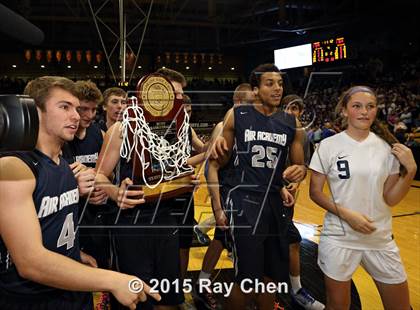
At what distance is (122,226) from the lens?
1.44 meters

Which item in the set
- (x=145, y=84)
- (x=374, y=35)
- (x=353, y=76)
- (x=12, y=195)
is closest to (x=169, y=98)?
(x=145, y=84)

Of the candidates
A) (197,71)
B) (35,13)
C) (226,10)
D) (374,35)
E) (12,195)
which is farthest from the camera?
(374,35)

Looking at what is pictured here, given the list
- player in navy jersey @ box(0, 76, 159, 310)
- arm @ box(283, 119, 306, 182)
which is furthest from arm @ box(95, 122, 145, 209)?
arm @ box(283, 119, 306, 182)

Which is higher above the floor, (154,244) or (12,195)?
(12,195)

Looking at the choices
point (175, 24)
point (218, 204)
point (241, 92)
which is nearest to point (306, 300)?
point (218, 204)

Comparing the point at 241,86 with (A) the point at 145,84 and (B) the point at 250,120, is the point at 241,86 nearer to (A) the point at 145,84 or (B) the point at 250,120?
(B) the point at 250,120

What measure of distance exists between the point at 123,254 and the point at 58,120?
2.25 feet

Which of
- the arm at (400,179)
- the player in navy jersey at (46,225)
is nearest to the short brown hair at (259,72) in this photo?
the arm at (400,179)

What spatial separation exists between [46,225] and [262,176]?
891 mm

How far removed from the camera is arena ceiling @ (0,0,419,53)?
2166mm

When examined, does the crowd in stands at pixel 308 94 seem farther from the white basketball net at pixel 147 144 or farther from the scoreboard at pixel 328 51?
the white basketball net at pixel 147 144

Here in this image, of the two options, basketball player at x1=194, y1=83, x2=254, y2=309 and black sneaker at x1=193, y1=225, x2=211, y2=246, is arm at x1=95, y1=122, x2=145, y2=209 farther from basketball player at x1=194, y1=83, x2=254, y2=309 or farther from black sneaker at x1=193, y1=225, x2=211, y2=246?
black sneaker at x1=193, y1=225, x2=211, y2=246

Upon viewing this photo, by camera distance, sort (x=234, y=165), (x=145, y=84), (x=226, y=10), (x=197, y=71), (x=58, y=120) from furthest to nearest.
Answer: (x=226, y=10)
(x=197, y=71)
(x=234, y=165)
(x=145, y=84)
(x=58, y=120)

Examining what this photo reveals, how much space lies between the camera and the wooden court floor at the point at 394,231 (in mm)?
1945
